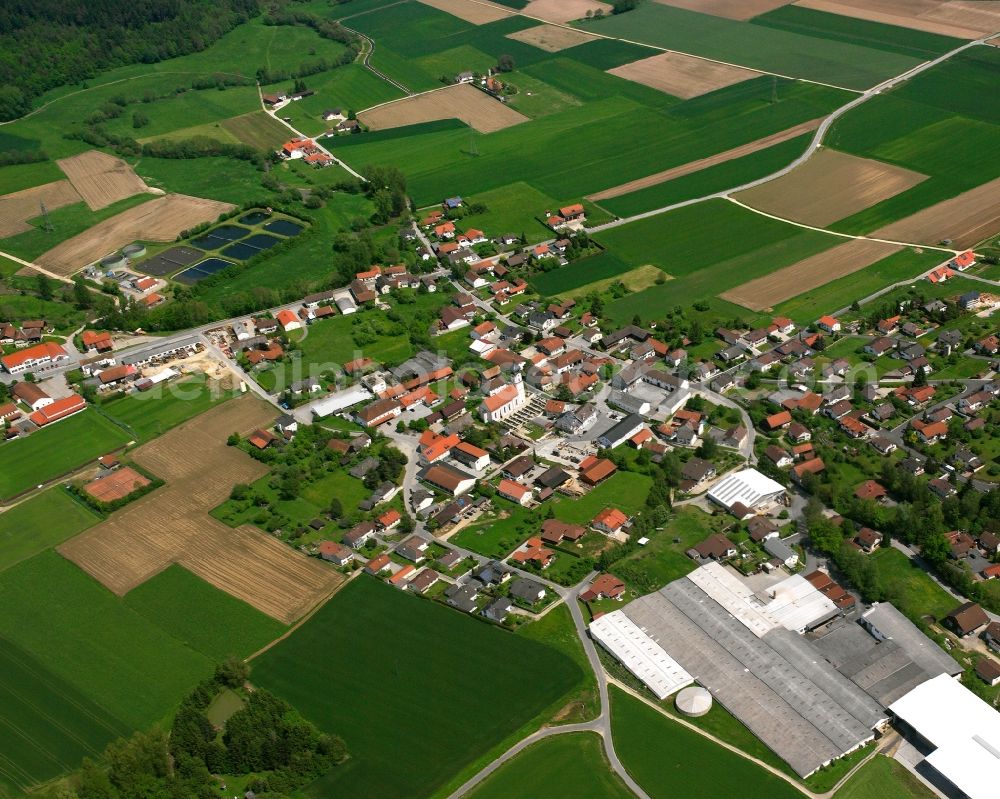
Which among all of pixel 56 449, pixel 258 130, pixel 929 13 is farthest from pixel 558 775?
pixel 929 13

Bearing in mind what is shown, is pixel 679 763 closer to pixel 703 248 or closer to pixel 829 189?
pixel 703 248

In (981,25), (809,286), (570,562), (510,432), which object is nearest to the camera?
(570,562)

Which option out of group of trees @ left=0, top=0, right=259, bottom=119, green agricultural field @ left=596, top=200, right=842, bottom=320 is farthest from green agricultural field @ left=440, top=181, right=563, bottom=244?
group of trees @ left=0, top=0, right=259, bottom=119

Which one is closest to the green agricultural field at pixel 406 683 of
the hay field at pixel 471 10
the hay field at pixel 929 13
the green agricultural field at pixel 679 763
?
the green agricultural field at pixel 679 763

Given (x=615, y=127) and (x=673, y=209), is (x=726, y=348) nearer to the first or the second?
(x=673, y=209)

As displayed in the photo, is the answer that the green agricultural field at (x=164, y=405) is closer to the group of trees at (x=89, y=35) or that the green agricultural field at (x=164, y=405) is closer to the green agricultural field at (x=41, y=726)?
the green agricultural field at (x=41, y=726)

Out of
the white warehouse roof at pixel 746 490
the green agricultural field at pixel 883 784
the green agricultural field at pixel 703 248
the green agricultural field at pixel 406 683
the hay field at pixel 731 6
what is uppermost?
the hay field at pixel 731 6

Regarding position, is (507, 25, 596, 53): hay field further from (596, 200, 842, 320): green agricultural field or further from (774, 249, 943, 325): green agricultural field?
(774, 249, 943, 325): green agricultural field

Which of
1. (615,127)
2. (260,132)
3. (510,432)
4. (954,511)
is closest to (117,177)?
(260,132)
